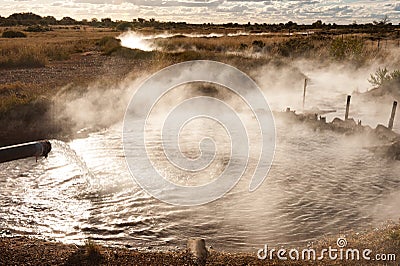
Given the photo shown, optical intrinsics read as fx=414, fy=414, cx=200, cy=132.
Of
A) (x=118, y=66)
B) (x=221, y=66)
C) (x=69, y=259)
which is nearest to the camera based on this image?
(x=69, y=259)

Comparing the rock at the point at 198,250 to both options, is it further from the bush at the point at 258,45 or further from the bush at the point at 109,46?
the bush at the point at 258,45

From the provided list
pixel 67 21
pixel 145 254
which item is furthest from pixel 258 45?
pixel 67 21

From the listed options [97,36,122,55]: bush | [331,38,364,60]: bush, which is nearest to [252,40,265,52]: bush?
[331,38,364,60]: bush

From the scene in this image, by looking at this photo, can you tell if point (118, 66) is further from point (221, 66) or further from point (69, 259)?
point (69, 259)

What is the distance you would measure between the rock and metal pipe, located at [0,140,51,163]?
2317 mm

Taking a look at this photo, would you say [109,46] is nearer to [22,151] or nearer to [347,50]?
[347,50]

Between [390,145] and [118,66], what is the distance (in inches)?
608

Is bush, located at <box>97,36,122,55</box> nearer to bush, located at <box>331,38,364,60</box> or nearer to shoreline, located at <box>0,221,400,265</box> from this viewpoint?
bush, located at <box>331,38,364,60</box>

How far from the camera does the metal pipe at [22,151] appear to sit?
516 centimetres

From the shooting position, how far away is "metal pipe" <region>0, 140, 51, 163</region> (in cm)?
516

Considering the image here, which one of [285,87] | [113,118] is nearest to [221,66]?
[285,87]

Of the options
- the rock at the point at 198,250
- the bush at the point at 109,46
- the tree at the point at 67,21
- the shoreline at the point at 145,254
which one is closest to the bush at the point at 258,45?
the bush at the point at 109,46

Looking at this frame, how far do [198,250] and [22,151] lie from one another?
2.60m

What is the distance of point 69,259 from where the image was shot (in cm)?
511
